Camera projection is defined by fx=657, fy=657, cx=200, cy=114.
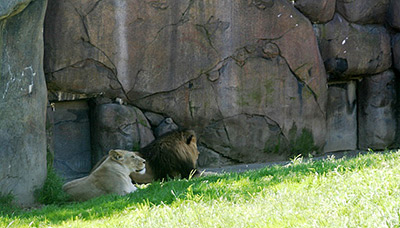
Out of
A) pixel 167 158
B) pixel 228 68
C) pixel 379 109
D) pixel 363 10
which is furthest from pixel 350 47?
pixel 167 158

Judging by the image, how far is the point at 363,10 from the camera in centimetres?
1438

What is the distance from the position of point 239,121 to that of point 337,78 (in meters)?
3.28

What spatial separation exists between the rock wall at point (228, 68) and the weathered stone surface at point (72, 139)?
0.28 meters

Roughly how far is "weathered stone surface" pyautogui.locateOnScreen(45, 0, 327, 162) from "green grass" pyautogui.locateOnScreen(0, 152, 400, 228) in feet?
14.0

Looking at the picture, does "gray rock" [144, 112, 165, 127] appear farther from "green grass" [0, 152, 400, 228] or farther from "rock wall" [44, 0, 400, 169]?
"green grass" [0, 152, 400, 228]

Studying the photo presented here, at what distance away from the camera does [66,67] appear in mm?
10852

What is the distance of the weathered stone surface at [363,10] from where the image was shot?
46.6 feet

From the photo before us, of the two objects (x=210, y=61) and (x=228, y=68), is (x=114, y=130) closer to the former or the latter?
(x=210, y=61)

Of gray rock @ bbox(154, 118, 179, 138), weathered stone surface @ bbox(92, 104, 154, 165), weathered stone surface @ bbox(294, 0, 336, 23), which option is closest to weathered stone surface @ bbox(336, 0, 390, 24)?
weathered stone surface @ bbox(294, 0, 336, 23)

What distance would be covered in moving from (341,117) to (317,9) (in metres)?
2.85

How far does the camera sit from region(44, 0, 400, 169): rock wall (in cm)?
1113

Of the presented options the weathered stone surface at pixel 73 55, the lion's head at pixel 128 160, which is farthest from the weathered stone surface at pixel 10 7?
the weathered stone surface at pixel 73 55

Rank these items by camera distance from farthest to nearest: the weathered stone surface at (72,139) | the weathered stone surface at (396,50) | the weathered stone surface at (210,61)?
1. the weathered stone surface at (396,50)
2. the weathered stone surface at (72,139)
3. the weathered stone surface at (210,61)

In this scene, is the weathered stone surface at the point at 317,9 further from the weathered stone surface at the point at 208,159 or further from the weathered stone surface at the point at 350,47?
the weathered stone surface at the point at 208,159
